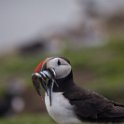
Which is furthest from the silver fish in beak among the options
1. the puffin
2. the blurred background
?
the blurred background

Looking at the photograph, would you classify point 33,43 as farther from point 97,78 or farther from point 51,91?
point 51,91

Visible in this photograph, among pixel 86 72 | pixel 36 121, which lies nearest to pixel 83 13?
pixel 86 72

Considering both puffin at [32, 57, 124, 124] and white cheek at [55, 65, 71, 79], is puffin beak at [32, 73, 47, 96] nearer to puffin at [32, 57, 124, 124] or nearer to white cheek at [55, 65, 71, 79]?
puffin at [32, 57, 124, 124]

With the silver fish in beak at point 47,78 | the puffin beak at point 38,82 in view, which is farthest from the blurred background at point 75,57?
the silver fish in beak at point 47,78

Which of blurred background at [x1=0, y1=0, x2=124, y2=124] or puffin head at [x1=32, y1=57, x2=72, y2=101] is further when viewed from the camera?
blurred background at [x1=0, y1=0, x2=124, y2=124]

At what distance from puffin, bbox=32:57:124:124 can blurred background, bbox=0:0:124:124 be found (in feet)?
14.4

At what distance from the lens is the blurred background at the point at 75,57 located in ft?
57.5

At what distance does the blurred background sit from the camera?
1753cm

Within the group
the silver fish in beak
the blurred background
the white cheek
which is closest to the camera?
the silver fish in beak

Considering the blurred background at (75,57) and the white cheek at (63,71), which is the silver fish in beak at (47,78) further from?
the blurred background at (75,57)

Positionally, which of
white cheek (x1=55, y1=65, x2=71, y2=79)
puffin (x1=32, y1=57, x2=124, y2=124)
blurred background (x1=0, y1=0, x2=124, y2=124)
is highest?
white cheek (x1=55, y1=65, x2=71, y2=79)

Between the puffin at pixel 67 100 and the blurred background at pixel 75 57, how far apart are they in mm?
4374

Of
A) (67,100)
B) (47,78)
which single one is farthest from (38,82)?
(67,100)

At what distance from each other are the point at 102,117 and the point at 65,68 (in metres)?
0.62
